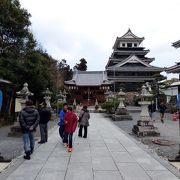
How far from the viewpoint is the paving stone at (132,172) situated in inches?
266

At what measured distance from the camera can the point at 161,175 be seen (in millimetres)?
6988

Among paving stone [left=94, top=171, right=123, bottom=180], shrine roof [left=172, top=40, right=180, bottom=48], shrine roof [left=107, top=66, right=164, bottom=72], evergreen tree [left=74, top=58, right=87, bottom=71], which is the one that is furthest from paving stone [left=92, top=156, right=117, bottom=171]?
evergreen tree [left=74, top=58, right=87, bottom=71]

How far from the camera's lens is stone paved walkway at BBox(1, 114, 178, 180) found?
6820 mm

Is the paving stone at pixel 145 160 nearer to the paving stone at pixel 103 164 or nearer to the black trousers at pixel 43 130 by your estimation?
the paving stone at pixel 103 164

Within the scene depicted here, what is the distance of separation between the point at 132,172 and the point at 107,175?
69 centimetres

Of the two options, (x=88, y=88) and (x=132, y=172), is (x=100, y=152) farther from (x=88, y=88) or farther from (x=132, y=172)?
(x=88, y=88)

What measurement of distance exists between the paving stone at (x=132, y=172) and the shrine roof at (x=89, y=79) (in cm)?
4986

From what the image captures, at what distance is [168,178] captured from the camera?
673cm

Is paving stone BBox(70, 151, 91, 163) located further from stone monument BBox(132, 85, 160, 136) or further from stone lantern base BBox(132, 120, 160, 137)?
stone monument BBox(132, 85, 160, 136)

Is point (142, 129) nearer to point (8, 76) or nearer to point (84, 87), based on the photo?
point (8, 76)

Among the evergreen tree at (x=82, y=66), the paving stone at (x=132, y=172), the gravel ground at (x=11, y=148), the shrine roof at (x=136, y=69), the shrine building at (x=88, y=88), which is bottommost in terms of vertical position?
the paving stone at (x=132, y=172)

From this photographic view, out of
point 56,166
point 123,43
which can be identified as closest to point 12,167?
point 56,166

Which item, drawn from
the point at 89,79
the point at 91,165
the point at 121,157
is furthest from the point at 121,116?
the point at 89,79

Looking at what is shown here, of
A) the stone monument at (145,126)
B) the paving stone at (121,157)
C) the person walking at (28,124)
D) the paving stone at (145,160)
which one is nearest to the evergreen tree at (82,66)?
the stone monument at (145,126)
